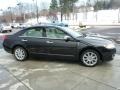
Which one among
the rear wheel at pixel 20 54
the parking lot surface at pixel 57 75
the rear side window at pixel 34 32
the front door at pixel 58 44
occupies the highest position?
the rear side window at pixel 34 32

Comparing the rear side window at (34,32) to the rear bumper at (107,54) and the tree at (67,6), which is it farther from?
the tree at (67,6)

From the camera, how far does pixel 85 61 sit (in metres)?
6.55

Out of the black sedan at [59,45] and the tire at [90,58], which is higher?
the black sedan at [59,45]

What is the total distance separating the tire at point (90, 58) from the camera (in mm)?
6449

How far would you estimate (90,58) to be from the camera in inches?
257

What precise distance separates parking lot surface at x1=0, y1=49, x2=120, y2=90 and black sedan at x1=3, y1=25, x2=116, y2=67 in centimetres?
33

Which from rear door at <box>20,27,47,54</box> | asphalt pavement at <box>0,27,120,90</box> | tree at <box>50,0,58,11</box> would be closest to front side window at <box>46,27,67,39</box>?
rear door at <box>20,27,47,54</box>

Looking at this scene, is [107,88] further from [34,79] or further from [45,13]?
[45,13]

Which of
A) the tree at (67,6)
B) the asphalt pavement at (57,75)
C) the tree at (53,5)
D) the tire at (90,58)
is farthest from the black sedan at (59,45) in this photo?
the tree at (53,5)

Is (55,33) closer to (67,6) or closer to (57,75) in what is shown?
(57,75)

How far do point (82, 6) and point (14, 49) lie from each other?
66107mm

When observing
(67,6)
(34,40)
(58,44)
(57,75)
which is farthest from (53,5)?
(57,75)

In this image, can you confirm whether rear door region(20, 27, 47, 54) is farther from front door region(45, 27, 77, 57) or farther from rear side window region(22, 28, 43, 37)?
front door region(45, 27, 77, 57)

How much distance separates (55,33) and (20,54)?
67.1 inches
